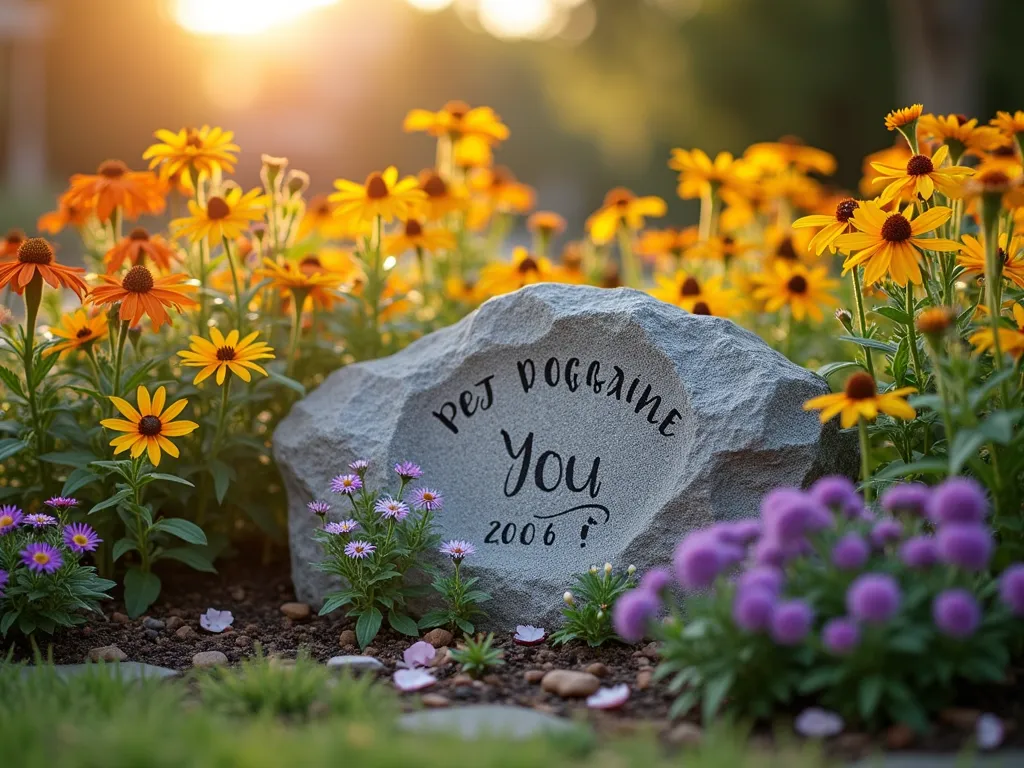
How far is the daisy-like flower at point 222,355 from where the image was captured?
3.01 metres

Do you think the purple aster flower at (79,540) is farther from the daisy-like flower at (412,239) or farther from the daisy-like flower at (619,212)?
the daisy-like flower at (619,212)

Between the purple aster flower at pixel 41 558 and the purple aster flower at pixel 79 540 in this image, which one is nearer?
the purple aster flower at pixel 41 558

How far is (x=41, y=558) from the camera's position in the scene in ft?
8.75

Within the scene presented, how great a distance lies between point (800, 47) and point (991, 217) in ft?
35.4

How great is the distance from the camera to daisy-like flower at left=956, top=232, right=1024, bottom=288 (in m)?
2.83

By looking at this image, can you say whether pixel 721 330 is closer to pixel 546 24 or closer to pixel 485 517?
pixel 485 517

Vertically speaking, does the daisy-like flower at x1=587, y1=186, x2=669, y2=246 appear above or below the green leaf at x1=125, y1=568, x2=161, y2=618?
above

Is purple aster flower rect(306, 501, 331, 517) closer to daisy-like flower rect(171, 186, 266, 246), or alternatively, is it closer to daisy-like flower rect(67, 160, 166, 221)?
daisy-like flower rect(171, 186, 266, 246)

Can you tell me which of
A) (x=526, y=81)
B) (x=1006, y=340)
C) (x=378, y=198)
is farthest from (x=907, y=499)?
(x=526, y=81)

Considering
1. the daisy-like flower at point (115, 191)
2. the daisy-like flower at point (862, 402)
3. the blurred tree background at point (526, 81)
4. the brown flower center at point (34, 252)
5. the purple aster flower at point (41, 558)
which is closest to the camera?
the daisy-like flower at point (862, 402)

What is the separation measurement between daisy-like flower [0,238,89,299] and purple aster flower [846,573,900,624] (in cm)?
229

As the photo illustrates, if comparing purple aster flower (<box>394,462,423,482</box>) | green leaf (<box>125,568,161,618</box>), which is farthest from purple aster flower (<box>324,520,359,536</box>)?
green leaf (<box>125,568,161,618</box>)

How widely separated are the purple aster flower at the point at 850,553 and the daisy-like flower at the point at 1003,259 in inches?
46.1

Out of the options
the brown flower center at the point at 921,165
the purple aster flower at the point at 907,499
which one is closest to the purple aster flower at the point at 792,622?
the purple aster flower at the point at 907,499
